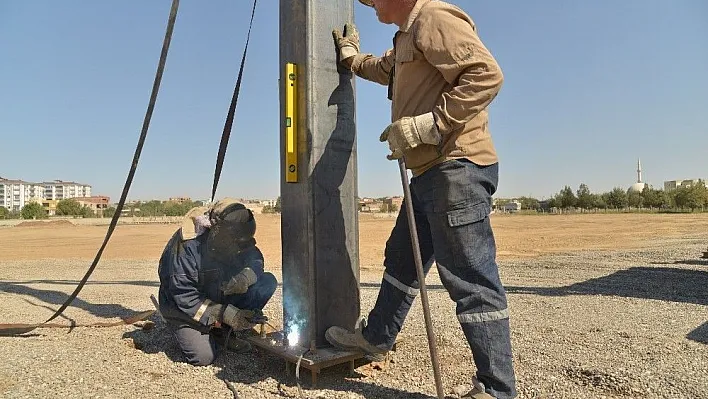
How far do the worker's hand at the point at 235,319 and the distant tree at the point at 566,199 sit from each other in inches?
2697

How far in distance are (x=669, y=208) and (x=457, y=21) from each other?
6585 cm

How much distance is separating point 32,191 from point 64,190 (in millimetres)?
12572

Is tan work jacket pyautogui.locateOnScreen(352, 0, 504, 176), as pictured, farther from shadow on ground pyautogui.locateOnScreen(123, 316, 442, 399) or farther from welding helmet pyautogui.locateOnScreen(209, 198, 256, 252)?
welding helmet pyautogui.locateOnScreen(209, 198, 256, 252)

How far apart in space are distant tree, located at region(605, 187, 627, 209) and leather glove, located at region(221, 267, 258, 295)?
6833 centimetres

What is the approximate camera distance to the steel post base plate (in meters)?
2.79

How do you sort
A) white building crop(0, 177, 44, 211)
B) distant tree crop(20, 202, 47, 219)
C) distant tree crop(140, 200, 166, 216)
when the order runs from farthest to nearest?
white building crop(0, 177, 44, 211) → distant tree crop(20, 202, 47, 219) → distant tree crop(140, 200, 166, 216)

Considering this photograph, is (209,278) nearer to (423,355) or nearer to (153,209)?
(423,355)

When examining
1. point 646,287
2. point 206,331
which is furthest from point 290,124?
point 646,287

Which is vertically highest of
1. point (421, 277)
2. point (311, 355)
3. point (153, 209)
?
point (153, 209)

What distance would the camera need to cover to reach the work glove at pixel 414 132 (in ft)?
7.57

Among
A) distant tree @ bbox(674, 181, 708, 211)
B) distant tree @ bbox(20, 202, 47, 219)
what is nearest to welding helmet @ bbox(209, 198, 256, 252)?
distant tree @ bbox(20, 202, 47, 219)

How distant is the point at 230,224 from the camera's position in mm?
A: 3566

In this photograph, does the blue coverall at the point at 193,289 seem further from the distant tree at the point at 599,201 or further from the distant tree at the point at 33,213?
the distant tree at the point at 599,201

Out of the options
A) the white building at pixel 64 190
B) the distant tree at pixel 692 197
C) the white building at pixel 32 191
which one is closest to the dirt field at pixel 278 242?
the distant tree at pixel 692 197
